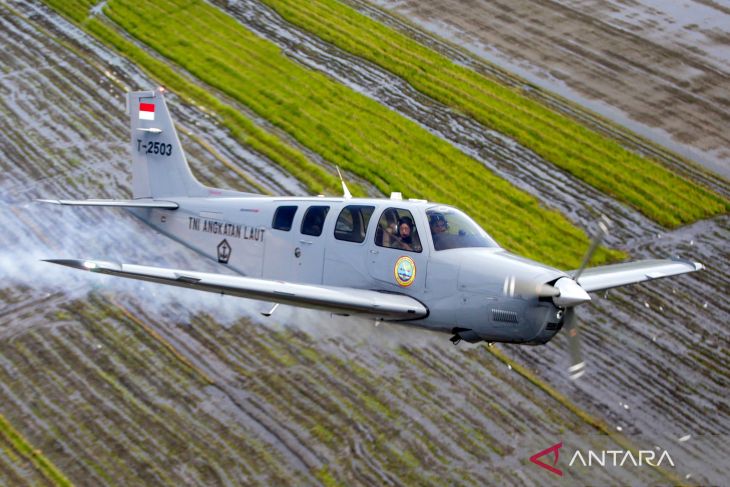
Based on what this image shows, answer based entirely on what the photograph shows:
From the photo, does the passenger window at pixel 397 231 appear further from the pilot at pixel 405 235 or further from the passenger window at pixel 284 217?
the passenger window at pixel 284 217

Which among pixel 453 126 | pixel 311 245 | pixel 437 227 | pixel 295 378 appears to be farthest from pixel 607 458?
pixel 453 126

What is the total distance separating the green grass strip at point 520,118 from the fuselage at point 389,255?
11434 millimetres

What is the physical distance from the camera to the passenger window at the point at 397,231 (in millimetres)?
16422

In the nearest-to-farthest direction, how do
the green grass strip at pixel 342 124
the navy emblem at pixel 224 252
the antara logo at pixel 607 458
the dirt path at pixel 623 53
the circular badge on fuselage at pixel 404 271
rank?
the circular badge on fuselage at pixel 404 271
the antara logo at pixel 607 458
the navy emblem at pixel 224 252
the green grass strip at pixel 342 124
the dirt path at pixel 623 53

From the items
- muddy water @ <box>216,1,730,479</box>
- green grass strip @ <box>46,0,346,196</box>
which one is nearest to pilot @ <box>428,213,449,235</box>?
muddy water @ <box>216,1,730,479</box>

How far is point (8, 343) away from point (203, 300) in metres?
4.06

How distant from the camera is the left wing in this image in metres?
15.6

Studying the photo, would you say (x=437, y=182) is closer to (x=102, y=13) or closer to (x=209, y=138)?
(x=209, y=138)

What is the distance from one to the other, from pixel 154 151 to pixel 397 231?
21.2ft

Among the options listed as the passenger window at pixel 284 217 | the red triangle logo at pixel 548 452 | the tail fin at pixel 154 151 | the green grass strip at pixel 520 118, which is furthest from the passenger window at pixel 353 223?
the green grass strip at pixel 520 118

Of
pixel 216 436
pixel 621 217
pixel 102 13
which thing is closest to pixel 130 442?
pixel 216 436

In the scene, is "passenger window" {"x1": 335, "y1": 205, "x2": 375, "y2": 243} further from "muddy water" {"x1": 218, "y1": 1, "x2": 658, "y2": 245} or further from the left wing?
"muddy water" {"x1": 218, "y1": 1, "x2": 658, "y2": 245}

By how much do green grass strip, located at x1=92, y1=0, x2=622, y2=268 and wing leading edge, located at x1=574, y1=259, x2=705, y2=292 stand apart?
4.88 metres

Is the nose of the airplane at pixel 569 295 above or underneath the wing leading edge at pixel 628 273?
above
